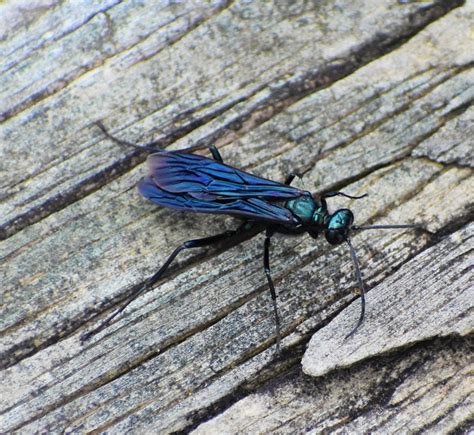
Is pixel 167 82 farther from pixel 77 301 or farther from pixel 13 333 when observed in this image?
pixel 13 333

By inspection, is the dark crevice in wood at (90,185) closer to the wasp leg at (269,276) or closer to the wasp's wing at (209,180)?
the wasp's wing at (209,180)

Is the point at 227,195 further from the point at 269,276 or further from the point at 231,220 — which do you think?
the point at 269,276

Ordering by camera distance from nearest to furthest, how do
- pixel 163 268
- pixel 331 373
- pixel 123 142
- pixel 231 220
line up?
pixel 331 373
pixel 163 268
pixel 123 142
pixel 231 220

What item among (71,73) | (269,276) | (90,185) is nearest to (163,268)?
(269,276)

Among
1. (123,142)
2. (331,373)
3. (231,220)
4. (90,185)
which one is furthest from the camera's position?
(231,220)

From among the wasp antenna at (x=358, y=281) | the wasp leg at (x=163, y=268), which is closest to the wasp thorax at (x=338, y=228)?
the wasp antenna at (x=358, y=281)

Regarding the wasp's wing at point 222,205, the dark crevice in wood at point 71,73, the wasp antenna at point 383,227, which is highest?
the dark crevice in wood at point 71,73

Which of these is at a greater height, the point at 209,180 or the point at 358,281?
the point at 209,180

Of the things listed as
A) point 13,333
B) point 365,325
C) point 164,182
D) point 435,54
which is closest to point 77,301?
point 13,333
